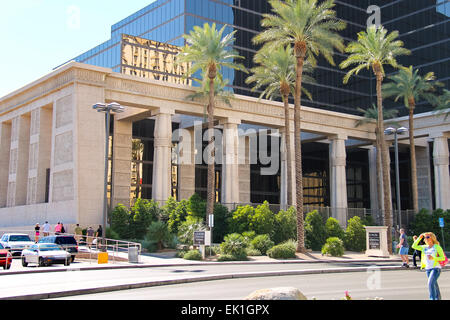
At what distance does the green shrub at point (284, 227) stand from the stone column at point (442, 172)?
22.7 m

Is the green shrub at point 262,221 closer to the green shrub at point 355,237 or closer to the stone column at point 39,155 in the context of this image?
the green shrub at point 355,237

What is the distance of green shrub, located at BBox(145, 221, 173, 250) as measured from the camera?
A: 33750 mm

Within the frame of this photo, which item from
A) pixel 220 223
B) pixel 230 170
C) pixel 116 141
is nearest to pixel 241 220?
pixel 220 223

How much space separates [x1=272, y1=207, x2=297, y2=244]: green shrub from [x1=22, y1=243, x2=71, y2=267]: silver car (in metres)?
15.8

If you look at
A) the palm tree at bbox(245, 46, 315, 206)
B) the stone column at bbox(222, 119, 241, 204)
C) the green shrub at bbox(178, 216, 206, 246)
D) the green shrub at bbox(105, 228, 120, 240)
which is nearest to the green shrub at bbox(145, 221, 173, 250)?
the green shrub at bbox(178, 216, 206, 246)

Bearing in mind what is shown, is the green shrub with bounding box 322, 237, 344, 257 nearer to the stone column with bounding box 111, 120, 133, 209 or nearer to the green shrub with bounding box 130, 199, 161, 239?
the green shrub with bounding box 130, 199, 161, 239

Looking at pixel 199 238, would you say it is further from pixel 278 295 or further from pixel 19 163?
pixel 19 163

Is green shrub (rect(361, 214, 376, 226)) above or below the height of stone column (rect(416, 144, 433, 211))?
below

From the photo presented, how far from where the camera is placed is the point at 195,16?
6694cm

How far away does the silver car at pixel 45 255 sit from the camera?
83.4 feet

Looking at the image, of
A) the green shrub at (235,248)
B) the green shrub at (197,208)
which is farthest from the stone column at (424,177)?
the green shrub at (235,248)

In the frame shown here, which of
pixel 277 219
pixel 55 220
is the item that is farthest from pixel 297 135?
pixel 55 220

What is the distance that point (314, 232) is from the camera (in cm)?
3809

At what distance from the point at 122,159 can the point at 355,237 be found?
73.6ft
